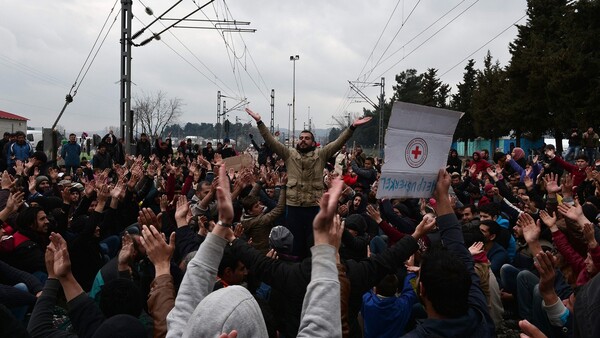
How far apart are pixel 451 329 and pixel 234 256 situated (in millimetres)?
1599

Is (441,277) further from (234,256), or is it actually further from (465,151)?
(465,151)

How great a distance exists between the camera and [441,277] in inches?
96.3

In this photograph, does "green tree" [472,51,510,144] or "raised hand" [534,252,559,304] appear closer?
"raised hand" [534,252,559,304]

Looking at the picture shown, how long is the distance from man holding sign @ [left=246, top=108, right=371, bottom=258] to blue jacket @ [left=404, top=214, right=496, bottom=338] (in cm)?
343

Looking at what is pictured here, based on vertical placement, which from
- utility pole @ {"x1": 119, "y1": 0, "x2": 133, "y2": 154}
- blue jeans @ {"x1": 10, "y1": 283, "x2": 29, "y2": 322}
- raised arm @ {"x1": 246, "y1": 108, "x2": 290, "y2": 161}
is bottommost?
blue jeans @ {"x1": 10, "y1": 283, "x2": 29, "y2": 322}

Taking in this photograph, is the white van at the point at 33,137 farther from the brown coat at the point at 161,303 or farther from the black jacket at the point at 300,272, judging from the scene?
the brown coat at the point at 161,303

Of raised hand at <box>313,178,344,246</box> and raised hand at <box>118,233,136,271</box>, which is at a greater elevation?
raised hand at <box>313,178,344,246</box>

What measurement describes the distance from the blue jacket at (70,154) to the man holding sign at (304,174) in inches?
377

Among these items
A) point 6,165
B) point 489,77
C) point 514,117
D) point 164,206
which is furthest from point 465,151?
point 164,206

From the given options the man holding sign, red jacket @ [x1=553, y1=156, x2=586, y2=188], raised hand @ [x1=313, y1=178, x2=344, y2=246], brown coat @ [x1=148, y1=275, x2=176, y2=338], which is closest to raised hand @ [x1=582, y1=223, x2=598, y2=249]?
raised hand @ [x1=313, y1=178, x2=344, y2=246]

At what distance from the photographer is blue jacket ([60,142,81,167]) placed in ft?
50.0

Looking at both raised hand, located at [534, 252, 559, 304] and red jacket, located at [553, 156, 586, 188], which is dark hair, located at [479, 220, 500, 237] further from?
red jacket, located at [553, 156, 586, 188]

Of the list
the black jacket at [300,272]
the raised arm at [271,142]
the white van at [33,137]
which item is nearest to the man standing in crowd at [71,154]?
the raised arm at [271,142]

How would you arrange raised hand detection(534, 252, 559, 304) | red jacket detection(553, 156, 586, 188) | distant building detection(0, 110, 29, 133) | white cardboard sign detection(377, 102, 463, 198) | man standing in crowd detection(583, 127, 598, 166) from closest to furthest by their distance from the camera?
raised hand detection(534, 252, 559, 304), white cardboard sign detection(377, 102, 463, 198), red jacket detection(553, 156, 586, 188), man standing in crowd detection(583, 127, 598, 166), distant building detection(0, 110, 29, 133)
